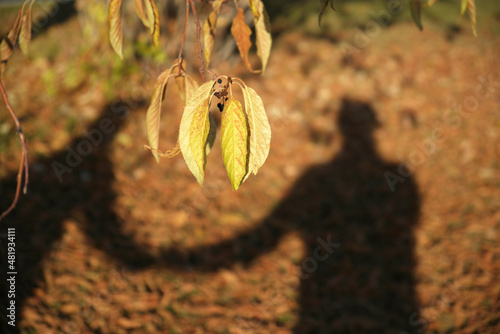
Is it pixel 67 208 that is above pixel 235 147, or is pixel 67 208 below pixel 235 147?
below

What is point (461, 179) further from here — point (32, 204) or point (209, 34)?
point (32, 204)

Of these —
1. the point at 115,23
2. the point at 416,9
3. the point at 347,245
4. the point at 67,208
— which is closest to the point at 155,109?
the point at 115,23

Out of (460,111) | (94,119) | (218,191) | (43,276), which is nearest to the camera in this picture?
(43,276)

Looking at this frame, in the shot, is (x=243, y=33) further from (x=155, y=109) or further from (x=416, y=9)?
(x=416, y=9)

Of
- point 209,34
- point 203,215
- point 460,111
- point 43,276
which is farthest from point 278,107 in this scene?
point 209,34

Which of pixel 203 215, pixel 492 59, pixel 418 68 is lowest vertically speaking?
pixel 492 59

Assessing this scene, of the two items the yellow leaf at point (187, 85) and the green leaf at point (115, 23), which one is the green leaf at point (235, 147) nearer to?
the yellow leaf at point (187, 85)

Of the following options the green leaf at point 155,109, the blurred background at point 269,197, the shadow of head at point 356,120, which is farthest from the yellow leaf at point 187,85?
the shadow of head at point 356,120
